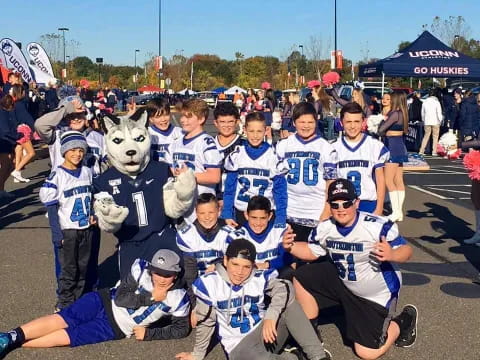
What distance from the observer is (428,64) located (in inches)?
712

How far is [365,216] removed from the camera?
462 centimetres

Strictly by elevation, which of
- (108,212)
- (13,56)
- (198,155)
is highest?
(13,56)

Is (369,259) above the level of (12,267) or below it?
above

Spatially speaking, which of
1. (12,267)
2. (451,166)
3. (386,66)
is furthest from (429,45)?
(12,267)

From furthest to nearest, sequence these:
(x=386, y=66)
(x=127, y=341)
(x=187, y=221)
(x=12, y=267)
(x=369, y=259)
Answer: (x=386, y=66) < (x=12, y=267) < (x=187, y=221) < (x=127, y=341) < (x=369, y=259)

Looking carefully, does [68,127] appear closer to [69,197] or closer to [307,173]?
[69,197]

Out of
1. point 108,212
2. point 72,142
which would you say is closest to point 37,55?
point 72,142

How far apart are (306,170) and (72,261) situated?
7.26 feet

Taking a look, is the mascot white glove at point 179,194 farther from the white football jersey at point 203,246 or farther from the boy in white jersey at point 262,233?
the boy in white jersey at point 262,233

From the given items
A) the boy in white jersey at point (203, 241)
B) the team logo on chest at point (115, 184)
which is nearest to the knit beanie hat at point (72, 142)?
the team logo on chest at point (115, 184)

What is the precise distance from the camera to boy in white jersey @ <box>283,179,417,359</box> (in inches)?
177

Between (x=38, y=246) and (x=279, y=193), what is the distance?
3777 millimetres

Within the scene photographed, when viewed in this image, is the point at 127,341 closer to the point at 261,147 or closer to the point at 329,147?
the point at 261,147

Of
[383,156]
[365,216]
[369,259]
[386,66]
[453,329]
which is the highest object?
[386,66]
